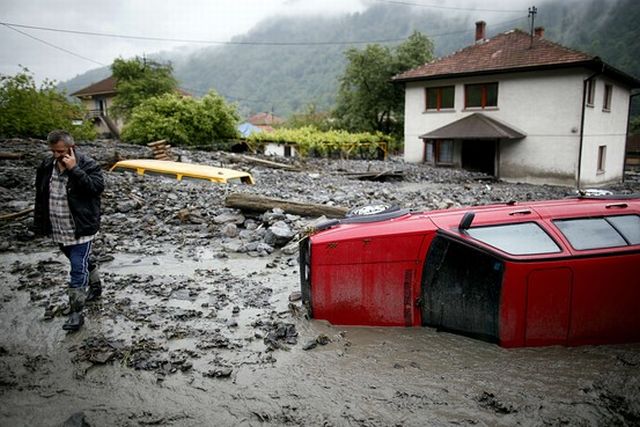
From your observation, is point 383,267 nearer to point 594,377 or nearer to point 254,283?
point 594,377

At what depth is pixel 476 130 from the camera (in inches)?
850

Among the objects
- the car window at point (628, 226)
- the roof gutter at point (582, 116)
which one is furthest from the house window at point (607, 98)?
the car window at point (628, 226)

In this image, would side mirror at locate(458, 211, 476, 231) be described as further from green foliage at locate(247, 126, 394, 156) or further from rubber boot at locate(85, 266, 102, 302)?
green foliage at locate(247, 126, 394, 156)

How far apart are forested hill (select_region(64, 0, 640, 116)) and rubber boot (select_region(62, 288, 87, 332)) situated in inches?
2283

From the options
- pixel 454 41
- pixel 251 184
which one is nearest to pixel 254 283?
pixel 251 184

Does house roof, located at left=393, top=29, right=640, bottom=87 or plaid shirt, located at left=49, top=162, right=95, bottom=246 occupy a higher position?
house roof, located at left=393, top=29, right=640, bottom=87

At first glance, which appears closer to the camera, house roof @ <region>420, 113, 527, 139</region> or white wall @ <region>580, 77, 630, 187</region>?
white wall @ <region>580, 77, 630, 187</region>

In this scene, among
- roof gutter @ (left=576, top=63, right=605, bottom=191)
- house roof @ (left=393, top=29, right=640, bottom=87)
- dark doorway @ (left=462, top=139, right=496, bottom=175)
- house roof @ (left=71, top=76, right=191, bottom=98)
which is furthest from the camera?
house roof @ (left=71, top=76, right=191, bottom=98)

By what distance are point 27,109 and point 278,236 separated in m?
21.9

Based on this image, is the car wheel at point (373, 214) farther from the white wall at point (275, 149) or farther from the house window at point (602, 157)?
the white wall at point (275, 149)

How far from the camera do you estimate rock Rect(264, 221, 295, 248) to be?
777cm

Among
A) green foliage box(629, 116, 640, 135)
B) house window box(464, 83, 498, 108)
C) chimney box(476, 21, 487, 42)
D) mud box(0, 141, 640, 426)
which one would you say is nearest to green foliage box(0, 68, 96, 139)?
mud box(0, 141, 640, 426)

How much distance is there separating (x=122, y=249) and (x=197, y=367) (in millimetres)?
4382

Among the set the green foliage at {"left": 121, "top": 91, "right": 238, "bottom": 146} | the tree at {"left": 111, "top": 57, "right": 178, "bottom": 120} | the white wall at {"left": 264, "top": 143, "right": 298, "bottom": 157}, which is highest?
the tree at {"left": 111, "top": 57, "right": 178, "bottom": 120}
